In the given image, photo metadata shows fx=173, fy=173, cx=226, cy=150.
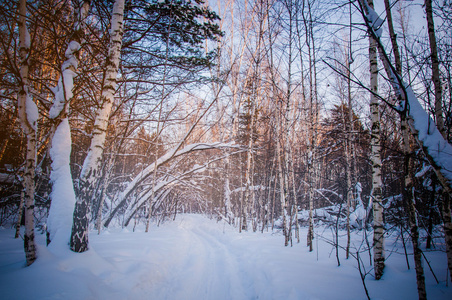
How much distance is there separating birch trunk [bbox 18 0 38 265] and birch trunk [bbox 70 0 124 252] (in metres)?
0.53

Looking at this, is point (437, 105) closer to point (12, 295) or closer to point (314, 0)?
point (314, 0)

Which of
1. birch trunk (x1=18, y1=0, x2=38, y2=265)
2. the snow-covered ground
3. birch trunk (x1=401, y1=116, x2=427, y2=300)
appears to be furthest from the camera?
birch trunk (x1=18, y1=0, x2=38, y2=265)

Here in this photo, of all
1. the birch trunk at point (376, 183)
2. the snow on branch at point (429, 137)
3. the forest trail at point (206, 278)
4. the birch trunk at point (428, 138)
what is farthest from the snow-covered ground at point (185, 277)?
the snow on branch at point (429, 137)

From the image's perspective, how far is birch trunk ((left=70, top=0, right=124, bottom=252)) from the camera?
2.78 m

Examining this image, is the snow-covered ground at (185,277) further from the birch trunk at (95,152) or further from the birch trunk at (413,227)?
the birch trunk at (413,227)

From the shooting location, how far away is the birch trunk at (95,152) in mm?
2781

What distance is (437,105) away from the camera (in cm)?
238

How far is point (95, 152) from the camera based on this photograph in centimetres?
301

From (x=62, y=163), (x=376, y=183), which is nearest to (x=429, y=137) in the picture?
(x=376, y=183)

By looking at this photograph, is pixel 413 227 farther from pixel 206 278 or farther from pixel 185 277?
pixel 185 277

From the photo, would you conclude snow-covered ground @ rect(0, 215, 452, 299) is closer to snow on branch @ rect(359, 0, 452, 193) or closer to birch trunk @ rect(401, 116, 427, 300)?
birch trunk @ rect(401, 116, 427, 300)

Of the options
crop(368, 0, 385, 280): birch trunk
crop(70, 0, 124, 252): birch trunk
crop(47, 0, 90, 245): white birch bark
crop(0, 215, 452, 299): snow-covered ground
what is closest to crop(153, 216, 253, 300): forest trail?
crop(0, 215, 452, 299): snow-covered ground

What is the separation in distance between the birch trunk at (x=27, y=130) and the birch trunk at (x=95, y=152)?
0.53m

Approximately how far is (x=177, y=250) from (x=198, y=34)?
5993 millimetres
